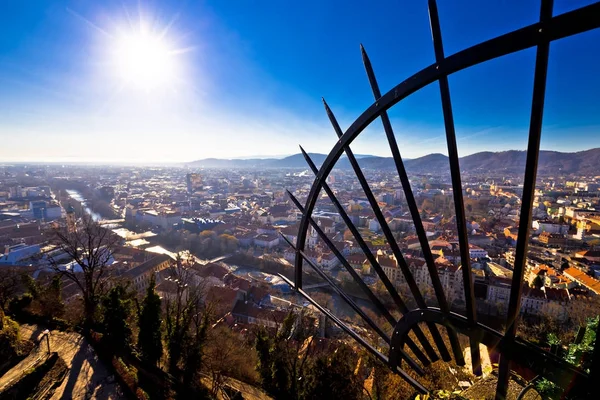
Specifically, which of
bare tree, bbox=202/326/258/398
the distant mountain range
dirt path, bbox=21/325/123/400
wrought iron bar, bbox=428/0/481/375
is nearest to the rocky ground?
dirt path, bbox=21/325/123/400

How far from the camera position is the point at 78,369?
231 inches

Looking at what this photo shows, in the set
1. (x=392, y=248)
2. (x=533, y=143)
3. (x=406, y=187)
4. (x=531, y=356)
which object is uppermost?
(x=533, y=143)

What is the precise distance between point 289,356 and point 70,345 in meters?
4.97

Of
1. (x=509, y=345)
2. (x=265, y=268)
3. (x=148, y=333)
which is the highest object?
(x=509, y=345)

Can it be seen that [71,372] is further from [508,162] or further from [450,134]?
[508,162]

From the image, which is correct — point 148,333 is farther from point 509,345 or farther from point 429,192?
point 429,192

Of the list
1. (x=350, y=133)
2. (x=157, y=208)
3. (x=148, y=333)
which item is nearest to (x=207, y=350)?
(x=148, y=333)

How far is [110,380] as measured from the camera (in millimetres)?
5691

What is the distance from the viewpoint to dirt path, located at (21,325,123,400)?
17.4 feet

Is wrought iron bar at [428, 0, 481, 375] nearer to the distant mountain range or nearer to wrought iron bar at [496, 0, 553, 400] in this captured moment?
wrought iron bar at [496, 0, 553, 400]

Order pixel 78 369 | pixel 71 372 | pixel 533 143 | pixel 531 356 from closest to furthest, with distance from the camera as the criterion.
Answer: pixel 533 143 < pixel 531 356 < pixel 71 372 < pixel 78 369

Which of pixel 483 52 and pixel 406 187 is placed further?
pixel 406 187

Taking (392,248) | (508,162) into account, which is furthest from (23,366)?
(508,162)

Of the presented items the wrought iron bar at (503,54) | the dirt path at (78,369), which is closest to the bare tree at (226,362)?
the dirt path at (78,369)
